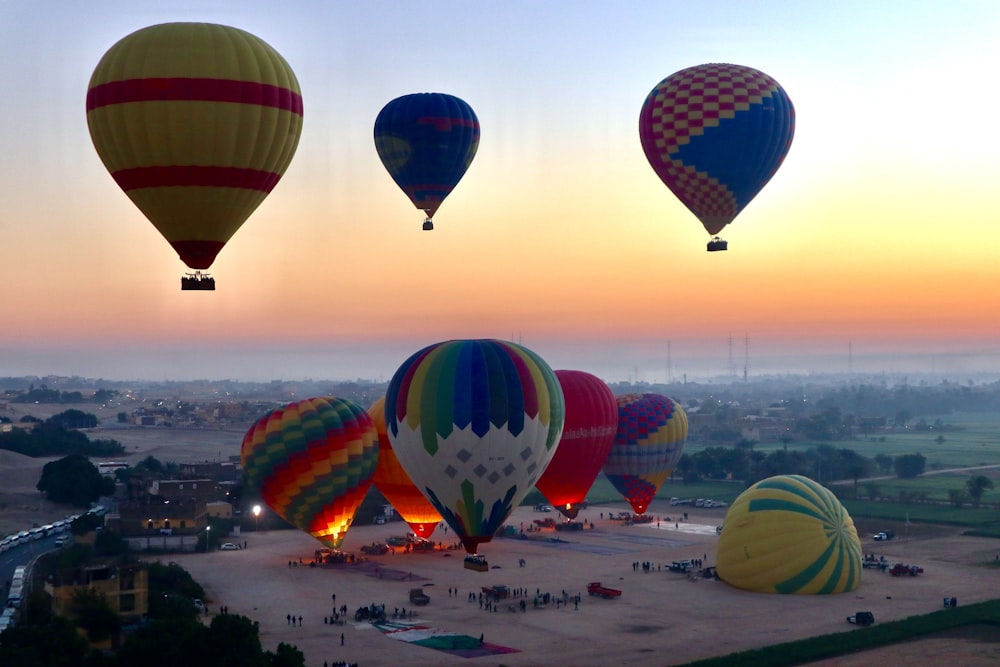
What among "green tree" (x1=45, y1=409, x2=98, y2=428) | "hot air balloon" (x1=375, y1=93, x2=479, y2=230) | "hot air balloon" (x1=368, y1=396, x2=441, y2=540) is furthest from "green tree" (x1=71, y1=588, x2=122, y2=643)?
"green tree" (x1=45, y1=409, x2=98, y2=428)

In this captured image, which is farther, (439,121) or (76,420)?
(76,420)

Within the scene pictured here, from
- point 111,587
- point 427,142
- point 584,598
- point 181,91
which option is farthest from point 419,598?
point 181,91

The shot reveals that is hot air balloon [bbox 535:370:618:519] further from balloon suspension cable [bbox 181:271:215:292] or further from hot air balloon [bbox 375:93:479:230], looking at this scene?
balloon suspension cable [bbox 181:271:215:292]

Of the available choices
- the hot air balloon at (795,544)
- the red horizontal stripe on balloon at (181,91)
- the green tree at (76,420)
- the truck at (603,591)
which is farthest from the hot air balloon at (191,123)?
the green tree at (76,420)

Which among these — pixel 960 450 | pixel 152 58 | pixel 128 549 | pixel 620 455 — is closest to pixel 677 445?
pixel 620 455

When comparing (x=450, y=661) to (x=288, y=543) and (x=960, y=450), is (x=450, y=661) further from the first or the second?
(x=960, y=450)

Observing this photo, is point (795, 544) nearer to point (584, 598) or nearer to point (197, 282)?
point (584, 598)
